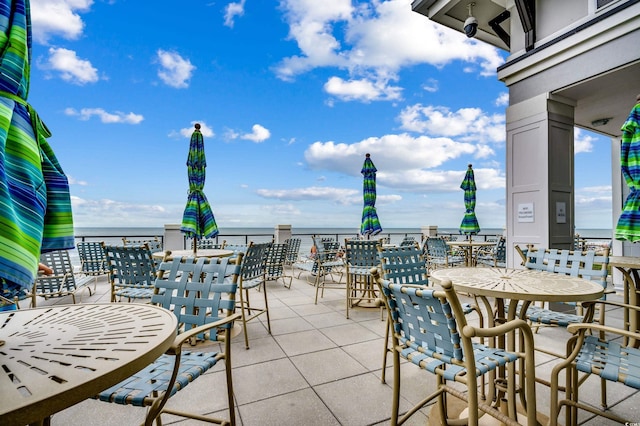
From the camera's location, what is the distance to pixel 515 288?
68.4 inches

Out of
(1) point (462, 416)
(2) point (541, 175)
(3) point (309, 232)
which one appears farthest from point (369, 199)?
(1) point (462, 416)

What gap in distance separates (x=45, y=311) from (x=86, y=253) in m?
5.19

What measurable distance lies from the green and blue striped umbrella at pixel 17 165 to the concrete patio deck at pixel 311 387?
1609 mm

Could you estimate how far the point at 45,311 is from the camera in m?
1.38

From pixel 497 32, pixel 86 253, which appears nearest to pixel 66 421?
pixel 86 253

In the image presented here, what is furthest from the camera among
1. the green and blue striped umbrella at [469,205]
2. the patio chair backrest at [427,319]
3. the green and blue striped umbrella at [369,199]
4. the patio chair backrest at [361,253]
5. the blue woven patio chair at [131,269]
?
the green and blue striped umbrella at [469,205]

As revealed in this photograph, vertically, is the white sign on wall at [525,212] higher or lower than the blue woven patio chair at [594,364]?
higher

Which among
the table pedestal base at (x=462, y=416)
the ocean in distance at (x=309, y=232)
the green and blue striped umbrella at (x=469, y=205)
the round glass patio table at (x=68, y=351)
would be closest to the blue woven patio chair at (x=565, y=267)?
the table pedestal base at (x=462, y=416)

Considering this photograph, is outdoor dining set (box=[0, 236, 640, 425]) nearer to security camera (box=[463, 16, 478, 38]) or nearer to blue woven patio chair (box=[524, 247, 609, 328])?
blue woven patio chair (box=[524, 247, 609, 328])

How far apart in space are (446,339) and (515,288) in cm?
68

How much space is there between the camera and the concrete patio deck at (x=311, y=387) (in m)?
1.92

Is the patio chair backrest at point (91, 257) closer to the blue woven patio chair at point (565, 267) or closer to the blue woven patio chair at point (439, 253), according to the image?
the blue woven patio chair at point (439, 253)

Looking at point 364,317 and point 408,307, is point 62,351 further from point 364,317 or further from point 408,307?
point 364,317

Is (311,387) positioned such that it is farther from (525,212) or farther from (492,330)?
(525,212)
